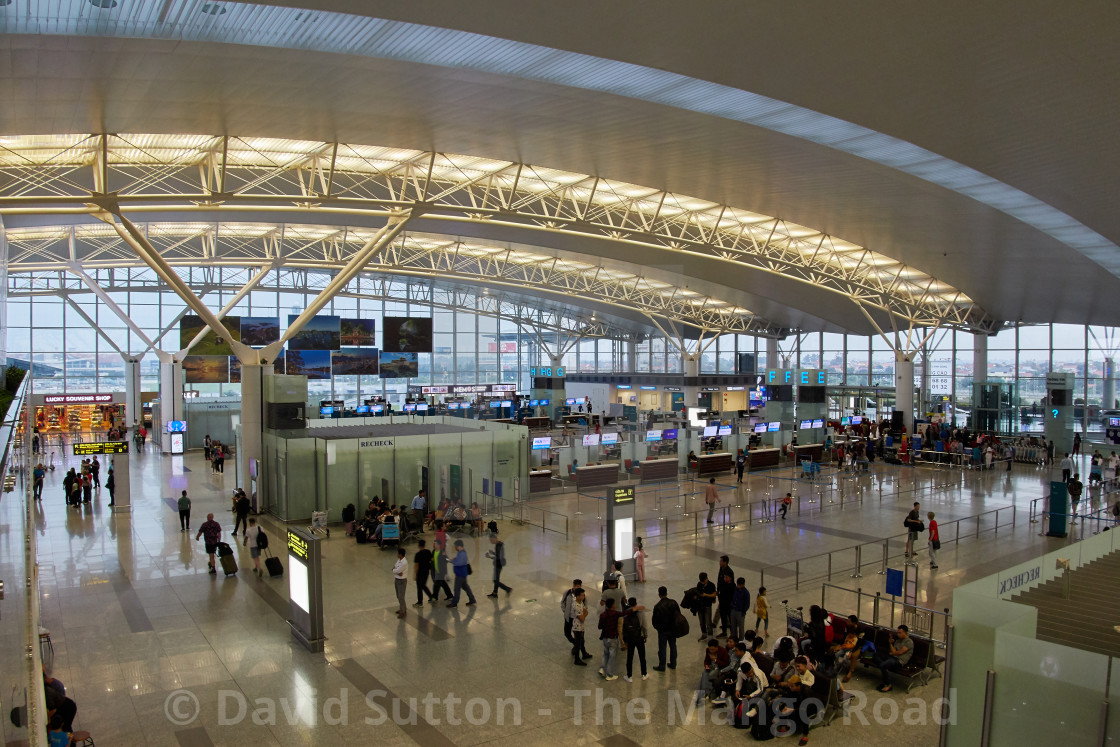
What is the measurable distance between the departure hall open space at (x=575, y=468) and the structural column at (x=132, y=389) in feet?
30.5

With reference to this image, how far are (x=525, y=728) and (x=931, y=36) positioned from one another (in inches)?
384

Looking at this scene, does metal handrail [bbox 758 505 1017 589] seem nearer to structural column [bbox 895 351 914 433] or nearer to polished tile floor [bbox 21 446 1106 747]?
polished tile floor [bbox 21 446 1106 747]

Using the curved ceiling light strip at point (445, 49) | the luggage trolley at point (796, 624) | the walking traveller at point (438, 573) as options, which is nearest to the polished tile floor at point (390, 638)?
the walking traveller at point (438, 573)

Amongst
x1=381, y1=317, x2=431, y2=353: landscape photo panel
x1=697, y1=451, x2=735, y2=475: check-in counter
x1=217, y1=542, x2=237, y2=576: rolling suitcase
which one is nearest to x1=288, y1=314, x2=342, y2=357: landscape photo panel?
x1=381, y1=317, x2=431, y2=353: landscape photo panel

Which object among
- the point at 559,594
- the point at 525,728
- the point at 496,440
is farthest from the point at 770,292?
the point at 525,728

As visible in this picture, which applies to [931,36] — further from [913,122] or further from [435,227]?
[435,227]

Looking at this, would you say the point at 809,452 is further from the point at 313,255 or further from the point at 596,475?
the point at 313,255

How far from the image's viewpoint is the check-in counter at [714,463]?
2811 centimetres

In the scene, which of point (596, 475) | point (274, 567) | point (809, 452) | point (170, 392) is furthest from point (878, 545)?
point (170, 392)

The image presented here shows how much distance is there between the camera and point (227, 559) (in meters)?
13.6

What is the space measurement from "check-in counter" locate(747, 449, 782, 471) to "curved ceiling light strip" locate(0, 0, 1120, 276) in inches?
581

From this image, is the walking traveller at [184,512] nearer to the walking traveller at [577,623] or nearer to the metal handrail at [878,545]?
the walking traveller at [577,623]

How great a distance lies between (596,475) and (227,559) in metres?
14.1

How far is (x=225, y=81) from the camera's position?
41.5ft
